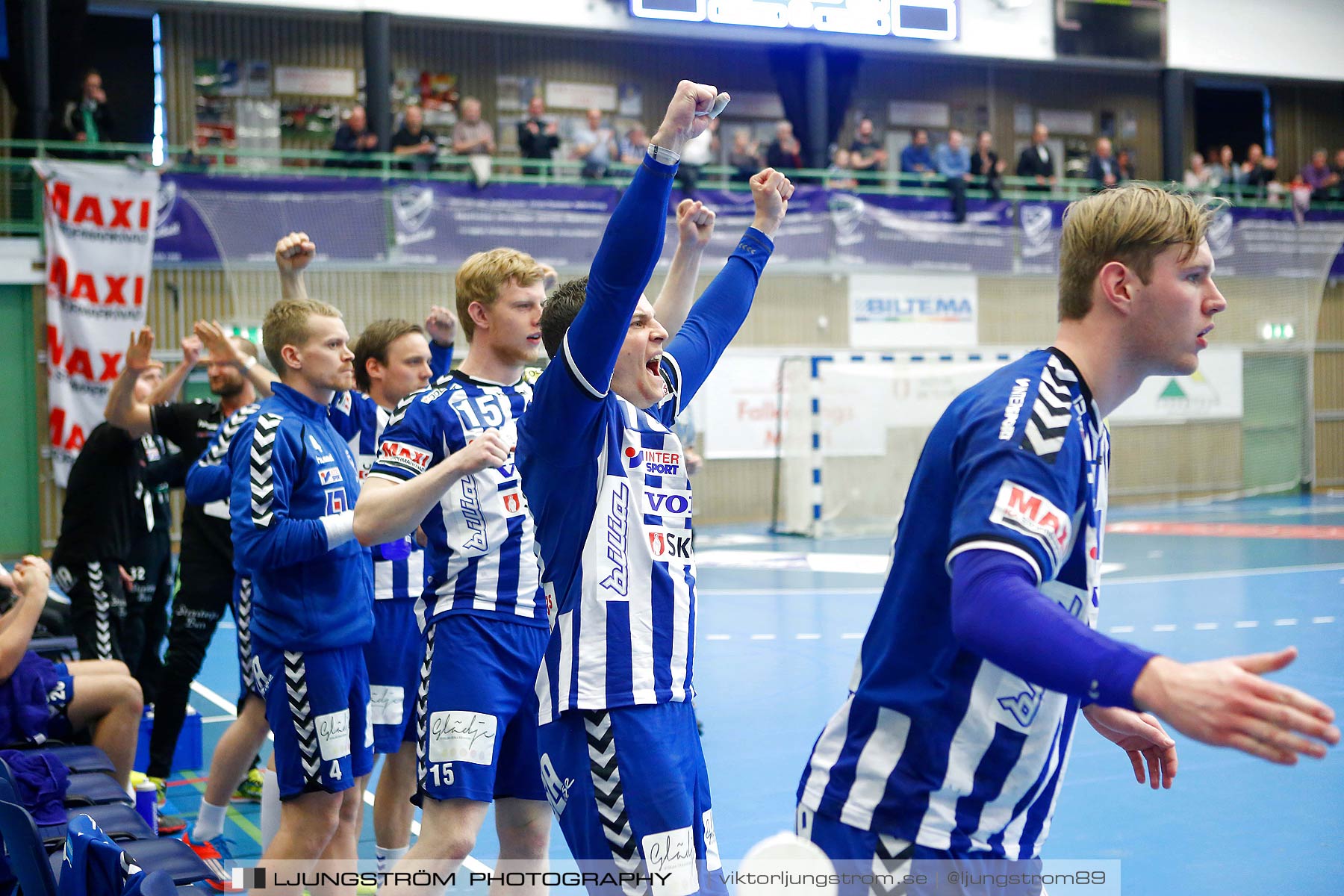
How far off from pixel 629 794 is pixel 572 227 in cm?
1501

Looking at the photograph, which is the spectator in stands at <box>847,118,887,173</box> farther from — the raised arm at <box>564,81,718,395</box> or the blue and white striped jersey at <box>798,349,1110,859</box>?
Answer: the blue and white striped jersey at <box>798,349,1110,859</box>

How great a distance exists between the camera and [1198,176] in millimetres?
21938

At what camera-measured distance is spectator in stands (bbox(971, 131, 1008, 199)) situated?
1994cm

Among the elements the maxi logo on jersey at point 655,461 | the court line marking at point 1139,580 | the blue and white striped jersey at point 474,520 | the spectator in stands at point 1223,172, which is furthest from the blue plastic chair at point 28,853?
the spectator in stands at point 1223,172

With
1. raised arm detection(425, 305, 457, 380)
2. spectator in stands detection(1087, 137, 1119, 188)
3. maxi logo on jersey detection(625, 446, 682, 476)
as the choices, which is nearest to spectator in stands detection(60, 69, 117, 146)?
raised arm detection(425, 305, 457, 380)

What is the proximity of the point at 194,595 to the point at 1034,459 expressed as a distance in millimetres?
5215

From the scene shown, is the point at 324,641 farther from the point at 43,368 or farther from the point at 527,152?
the point at 527,152

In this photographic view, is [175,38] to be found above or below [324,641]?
above

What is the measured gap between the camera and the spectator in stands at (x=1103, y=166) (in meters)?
21.4

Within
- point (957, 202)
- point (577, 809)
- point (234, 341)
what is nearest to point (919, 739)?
point (577, 809)

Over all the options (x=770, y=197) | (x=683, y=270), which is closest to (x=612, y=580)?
(x=683, y=270)

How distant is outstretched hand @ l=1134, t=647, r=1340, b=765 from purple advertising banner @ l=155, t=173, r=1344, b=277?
13.0 m

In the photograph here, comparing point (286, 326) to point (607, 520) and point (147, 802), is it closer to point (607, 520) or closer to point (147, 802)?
point (607, 520)

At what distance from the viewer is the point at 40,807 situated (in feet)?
12.2
